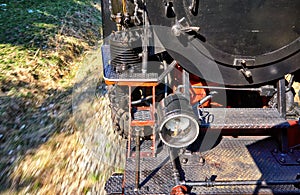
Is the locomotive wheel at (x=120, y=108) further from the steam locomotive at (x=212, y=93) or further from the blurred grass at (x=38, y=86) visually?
the blurred grass at (x=38, y=86)

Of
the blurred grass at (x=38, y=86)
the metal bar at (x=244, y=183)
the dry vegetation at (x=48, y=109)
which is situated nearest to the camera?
the metal bar at (x=244, y=183)

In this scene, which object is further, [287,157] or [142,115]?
[142,115]

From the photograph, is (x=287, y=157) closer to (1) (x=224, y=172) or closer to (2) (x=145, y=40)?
(1) (x=224, y=172)

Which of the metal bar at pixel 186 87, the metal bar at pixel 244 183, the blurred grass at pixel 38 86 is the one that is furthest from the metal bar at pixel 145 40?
the blurred grass at pixel 38 86

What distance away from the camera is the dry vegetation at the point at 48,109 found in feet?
10.2

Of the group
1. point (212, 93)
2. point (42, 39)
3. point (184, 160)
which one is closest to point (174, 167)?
point (184, 160)

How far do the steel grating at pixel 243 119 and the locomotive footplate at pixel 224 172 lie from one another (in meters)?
0.26

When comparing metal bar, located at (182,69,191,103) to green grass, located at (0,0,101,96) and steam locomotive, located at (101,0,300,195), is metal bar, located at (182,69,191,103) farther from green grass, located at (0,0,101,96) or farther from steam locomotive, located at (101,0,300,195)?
green grass, located at (0,0,101,96)

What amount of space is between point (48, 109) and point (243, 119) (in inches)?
119

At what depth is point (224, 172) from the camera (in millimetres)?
2248

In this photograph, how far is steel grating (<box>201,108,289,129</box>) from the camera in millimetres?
2309

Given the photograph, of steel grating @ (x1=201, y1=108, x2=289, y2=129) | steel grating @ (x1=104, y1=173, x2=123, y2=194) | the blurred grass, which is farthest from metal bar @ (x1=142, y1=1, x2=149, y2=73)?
the blurred grass

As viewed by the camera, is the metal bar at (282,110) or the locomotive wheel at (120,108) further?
the locomotive wheel at (120,108)

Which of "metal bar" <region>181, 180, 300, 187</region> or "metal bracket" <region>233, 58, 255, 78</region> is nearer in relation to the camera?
"metal bar" <region>181, 180, 300, 187</region>
